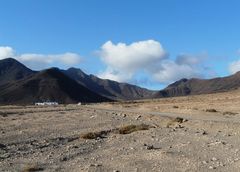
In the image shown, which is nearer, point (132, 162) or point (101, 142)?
point (132, 162)

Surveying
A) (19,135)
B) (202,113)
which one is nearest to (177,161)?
(19,135)

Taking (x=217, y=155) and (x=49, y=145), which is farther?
(x=49, y=145)

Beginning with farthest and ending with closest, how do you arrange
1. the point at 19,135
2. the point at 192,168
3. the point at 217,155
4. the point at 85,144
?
the point at 19,135 → the point at 85,144 → the point at 217,155 → the point at 192,168

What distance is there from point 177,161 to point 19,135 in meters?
19.5

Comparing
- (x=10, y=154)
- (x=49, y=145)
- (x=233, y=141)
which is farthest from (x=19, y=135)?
(x=233, y=141)

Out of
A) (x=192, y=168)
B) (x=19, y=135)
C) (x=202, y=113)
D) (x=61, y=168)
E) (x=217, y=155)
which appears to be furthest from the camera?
(x=202, y=113)

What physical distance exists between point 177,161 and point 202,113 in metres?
41.0

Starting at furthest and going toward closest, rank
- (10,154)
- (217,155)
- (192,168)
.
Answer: (10,154)
(217,155)
(192,168)

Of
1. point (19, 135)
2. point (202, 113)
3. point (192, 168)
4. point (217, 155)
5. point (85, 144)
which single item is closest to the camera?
point (192, 168)

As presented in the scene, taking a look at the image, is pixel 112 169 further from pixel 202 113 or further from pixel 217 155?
pixel 202 113

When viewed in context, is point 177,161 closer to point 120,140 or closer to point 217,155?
point 217,155

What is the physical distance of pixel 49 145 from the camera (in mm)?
29266

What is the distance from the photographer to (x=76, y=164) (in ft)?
68.1

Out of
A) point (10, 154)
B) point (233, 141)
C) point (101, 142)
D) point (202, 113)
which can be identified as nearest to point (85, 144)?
point (101, 142)
